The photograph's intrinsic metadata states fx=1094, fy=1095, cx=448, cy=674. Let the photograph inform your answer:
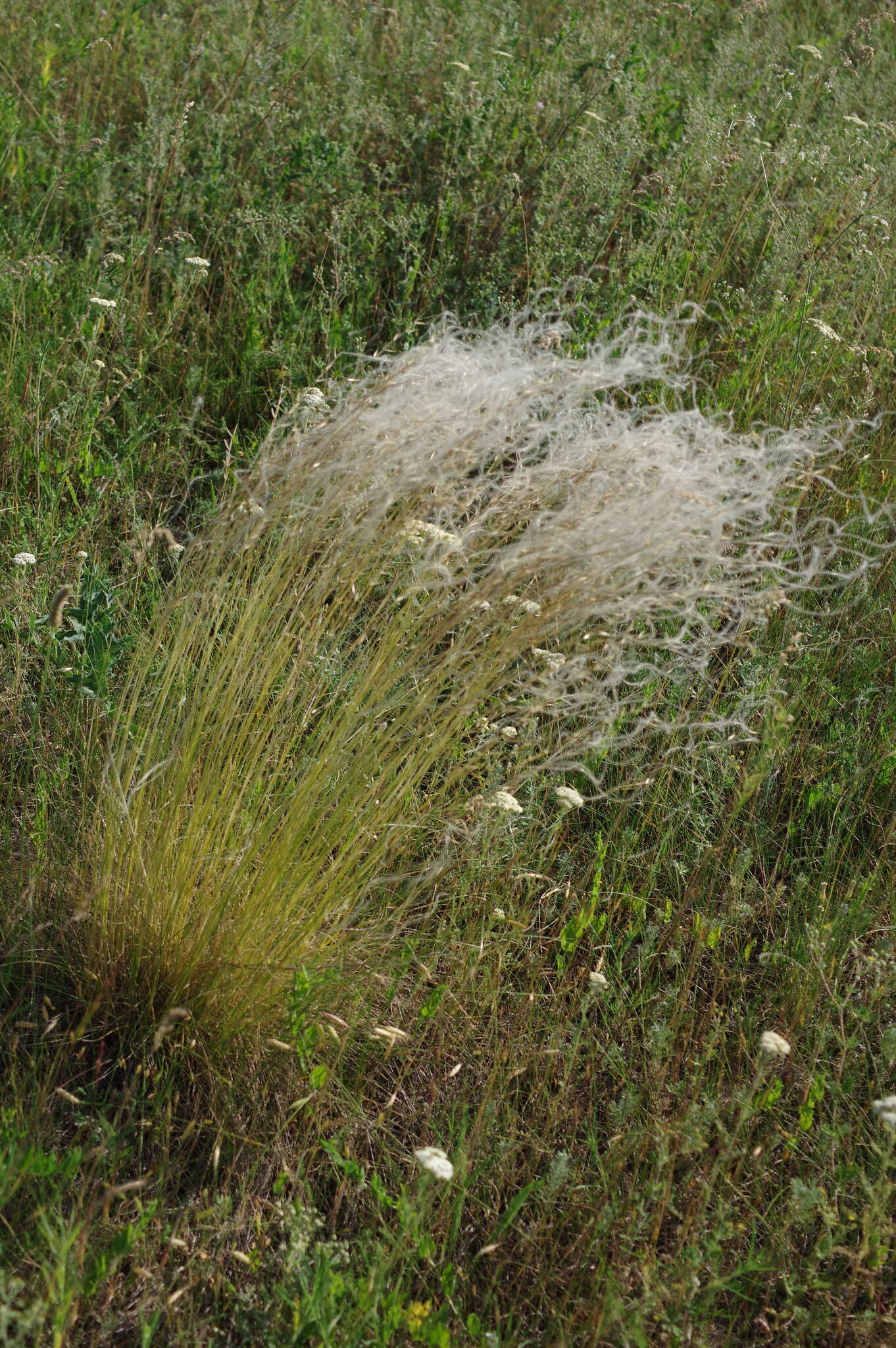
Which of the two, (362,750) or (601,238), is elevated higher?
(601,238)

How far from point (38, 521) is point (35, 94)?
8.09ft

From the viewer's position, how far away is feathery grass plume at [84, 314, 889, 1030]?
1.80m

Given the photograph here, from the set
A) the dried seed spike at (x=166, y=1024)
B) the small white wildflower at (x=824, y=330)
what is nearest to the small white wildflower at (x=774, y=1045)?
the dried seed spike at (x=166, y=1024)

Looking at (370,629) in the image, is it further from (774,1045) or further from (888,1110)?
(888,1110)

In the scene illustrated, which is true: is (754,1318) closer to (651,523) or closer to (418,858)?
(418,858)

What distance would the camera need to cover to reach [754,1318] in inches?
67.5

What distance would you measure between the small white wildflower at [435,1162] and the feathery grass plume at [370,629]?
1.36ft

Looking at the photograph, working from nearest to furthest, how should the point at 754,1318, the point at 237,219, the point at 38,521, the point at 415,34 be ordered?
the point at 754,1318 < the point at 38,521 < the point at 237,219 < the point at 415,34

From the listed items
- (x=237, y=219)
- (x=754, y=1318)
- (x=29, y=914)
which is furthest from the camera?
(x=237, y=219)

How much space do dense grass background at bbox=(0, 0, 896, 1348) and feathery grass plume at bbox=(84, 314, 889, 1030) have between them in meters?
0.12

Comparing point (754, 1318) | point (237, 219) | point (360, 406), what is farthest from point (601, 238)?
point (754, 1318)

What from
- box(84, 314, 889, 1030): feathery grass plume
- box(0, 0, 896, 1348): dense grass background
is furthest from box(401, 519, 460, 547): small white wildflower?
box(0, 0, 896, 1348): dense grass background

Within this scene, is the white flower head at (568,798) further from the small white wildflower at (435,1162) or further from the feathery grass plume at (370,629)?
the small white wildflower at (435,1162)

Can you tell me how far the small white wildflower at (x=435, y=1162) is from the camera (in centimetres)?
152
